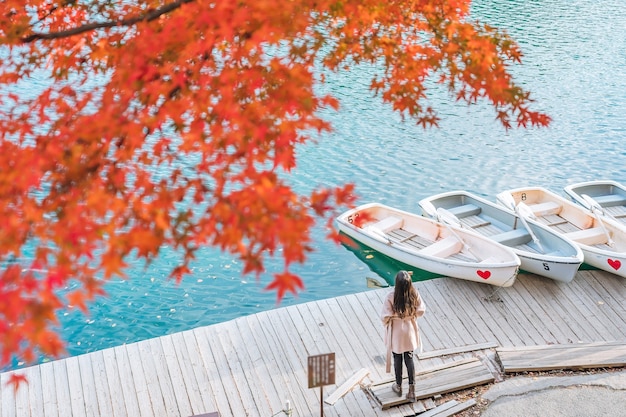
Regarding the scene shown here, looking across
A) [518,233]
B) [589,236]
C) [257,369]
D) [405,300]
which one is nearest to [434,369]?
[405,300]

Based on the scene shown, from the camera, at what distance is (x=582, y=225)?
12.6 metres

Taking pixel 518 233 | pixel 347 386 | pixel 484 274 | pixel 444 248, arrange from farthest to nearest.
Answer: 1. pixel 518 233
2. pixel 444 248
3. pixel 484 274
4. pixel 347 386

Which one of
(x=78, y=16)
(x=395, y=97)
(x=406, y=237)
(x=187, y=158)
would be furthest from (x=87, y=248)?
(x=187, y=158)

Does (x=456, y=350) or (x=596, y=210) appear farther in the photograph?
(x=596, y=210)

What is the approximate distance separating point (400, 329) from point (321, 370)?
1242 mm

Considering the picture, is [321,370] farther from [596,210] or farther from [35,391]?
[596,210]

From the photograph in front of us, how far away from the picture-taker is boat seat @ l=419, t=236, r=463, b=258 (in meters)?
11.5

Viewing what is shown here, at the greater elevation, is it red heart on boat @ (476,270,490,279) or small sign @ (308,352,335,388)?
small sign @ (308,352,335,388)

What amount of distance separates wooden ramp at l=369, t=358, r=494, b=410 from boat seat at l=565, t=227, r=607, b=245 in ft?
15.9

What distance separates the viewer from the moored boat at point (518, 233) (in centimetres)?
1023

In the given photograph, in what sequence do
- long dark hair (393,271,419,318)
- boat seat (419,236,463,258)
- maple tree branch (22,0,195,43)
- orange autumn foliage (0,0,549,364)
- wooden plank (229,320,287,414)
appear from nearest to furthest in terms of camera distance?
orange autumn foliage (0,0,549,364)
maple tree branch (22,0,195,43)
long dark hair (393,271,419,318)
wooden plank (229,320,287,414)
boat seat (419,236,463,258)

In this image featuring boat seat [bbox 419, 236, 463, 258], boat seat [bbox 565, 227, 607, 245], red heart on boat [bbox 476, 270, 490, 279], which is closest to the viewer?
red heart on boat [bbox 476, 270, 490, 279]

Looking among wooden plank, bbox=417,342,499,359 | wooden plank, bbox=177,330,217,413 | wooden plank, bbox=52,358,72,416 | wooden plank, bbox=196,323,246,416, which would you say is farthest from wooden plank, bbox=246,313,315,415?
wooden plank, bbox=52,358,72,416

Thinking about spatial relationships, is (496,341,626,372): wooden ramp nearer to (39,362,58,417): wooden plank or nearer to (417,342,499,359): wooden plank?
(417,342,499,359): wooden plank
